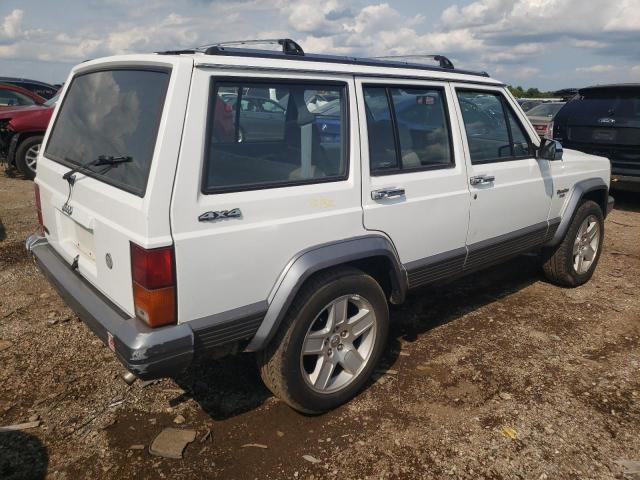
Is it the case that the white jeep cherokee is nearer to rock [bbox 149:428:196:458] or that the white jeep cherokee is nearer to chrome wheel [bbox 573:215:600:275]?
rock [bbox 149:428:196:458]

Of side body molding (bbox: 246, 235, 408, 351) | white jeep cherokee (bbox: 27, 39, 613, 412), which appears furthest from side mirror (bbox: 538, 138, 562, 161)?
side body molding (bbox: 246, 235, 408, 351)

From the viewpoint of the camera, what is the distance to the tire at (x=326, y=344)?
2586mm

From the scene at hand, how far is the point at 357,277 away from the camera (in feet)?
9.16

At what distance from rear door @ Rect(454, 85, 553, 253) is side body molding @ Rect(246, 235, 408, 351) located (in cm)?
108


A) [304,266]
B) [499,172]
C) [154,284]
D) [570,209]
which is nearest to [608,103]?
[570,209]

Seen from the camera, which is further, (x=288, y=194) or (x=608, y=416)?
(x=608, y=416)

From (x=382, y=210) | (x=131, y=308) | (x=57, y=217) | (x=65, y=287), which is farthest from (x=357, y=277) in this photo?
(x=57, y=217)

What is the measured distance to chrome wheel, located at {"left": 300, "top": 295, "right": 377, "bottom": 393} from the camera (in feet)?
9.06

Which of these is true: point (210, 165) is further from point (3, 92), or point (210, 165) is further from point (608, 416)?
point (3, 92)

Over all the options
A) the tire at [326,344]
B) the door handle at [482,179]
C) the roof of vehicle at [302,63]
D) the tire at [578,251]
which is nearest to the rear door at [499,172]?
the door handle at [482,179]

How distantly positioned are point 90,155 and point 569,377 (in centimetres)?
320

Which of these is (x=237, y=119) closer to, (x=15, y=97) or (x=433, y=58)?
(x=433, y=58)

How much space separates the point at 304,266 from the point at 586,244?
347 centimetres

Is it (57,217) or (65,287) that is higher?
(57,217)
